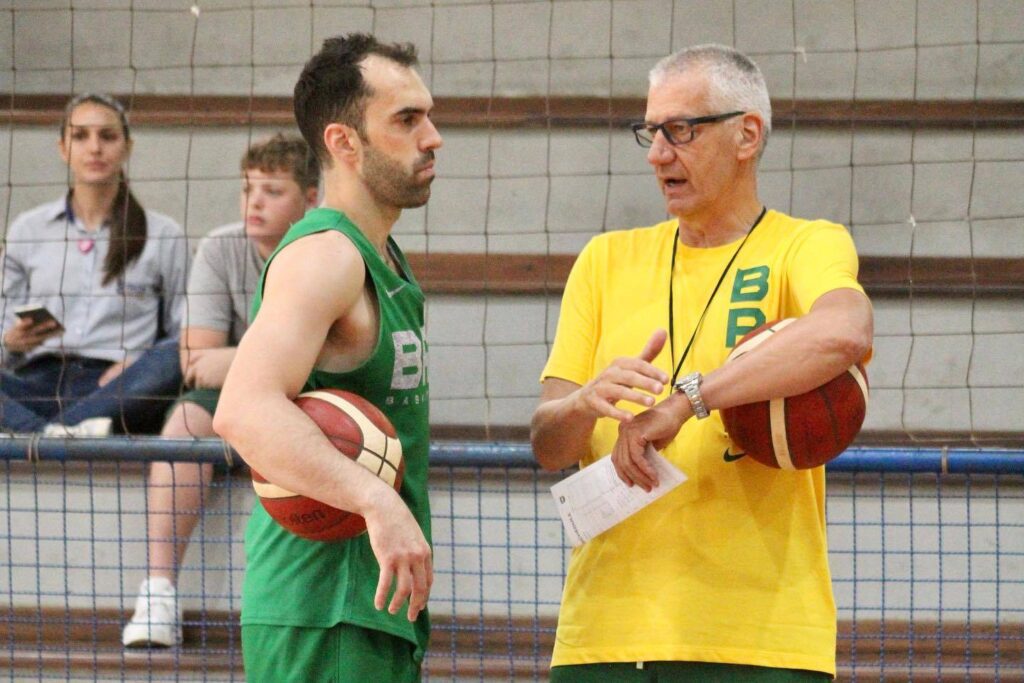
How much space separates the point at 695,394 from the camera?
7.02 feet

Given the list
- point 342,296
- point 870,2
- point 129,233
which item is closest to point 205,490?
point 129,233

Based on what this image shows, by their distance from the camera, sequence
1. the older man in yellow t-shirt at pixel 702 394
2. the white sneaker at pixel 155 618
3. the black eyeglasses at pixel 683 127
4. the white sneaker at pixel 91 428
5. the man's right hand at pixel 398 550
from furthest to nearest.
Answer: the white sneaker at pixel 91 428 < the white sneaker at pixel 155 618 < the black eyeglasses at pixel 683 127 < the older man in yellow t-shirt at pixel 702 394 < the man's right hand at pixel 398 550

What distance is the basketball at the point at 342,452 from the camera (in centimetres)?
204

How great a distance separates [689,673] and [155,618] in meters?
2.20

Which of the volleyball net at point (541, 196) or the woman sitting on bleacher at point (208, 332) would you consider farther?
the volleyball net at point (541, 196)

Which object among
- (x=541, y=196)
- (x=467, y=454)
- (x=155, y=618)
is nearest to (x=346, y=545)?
(x=467, y=454)

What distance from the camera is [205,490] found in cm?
414

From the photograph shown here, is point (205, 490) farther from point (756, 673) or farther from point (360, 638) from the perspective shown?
point (756, 673)

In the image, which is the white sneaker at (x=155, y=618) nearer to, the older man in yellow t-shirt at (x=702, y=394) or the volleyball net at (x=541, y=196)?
the volleyball net at (x=541, y=196)

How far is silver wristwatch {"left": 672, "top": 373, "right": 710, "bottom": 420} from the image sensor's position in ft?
7.02

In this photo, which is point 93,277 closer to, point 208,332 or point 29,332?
point 29,332

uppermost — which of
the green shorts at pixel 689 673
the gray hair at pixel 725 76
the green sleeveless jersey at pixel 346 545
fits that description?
the gray hair at pixel 725 76

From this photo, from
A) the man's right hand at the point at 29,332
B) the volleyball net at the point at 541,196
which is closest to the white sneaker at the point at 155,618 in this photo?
the volleyball net at the point at 541,196

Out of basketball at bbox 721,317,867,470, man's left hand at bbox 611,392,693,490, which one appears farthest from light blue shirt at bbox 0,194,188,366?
basketball at bbox 721,317,867,470
